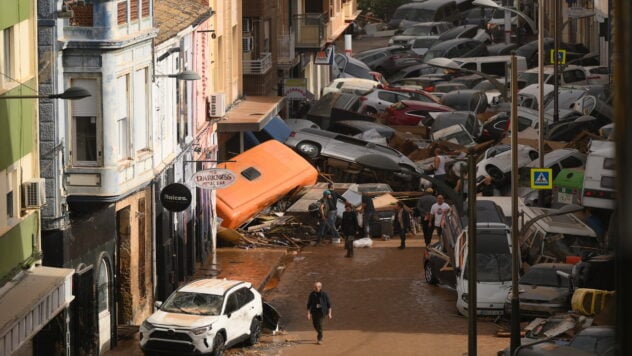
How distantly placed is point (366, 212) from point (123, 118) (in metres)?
13.8

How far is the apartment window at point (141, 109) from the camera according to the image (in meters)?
25.1

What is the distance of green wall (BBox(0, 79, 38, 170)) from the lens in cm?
1980

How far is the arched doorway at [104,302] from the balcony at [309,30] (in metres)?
34.0

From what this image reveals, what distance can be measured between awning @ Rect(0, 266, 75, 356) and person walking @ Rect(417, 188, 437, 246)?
46.7 ft

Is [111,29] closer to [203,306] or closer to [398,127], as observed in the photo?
[203,306]

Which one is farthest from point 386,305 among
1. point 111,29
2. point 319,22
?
point 319,22

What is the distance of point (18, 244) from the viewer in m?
20.8

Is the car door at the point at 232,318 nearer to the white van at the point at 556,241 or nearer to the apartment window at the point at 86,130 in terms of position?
the apartment window at the point at 86,130

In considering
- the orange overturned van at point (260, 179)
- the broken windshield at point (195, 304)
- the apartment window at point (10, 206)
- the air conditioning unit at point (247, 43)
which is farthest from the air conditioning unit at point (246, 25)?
the apartment window at point (10, 206)

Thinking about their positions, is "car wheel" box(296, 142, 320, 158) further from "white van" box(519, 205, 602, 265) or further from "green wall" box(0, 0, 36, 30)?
"green wall" box(0, 0, 36, 30)

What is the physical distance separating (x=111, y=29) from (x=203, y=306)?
502 centimetres

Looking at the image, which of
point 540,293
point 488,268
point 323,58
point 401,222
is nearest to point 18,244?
point 488,268

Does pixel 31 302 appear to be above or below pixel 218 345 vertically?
above

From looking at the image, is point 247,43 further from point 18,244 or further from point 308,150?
point 18,244
